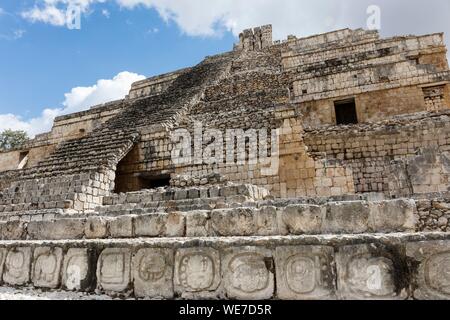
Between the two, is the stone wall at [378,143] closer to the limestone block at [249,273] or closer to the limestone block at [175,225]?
the limestone block at [175,225]

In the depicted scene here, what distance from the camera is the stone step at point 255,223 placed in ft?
8.07

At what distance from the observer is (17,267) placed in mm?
3080

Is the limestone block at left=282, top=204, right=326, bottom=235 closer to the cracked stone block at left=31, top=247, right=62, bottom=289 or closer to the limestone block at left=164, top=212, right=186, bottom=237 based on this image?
the limestone block at left=164, top=212, right=186, bottom=237

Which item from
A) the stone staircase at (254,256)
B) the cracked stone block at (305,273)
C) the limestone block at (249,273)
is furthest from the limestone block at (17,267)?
the cracked stone block at (305,273)

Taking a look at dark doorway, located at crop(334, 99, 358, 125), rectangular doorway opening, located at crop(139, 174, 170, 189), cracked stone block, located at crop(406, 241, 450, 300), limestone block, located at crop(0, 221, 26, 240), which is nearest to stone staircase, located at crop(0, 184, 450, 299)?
cracked stone block, located at crop(406, 241, 450, 300)

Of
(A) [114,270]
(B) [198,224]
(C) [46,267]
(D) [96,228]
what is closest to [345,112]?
(B) [198,224]

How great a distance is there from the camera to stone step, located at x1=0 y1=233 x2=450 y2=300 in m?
1.90

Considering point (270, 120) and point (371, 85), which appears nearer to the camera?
point (270, 120)

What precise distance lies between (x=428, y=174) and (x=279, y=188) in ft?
11.4

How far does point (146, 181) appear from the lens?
10.1 metres

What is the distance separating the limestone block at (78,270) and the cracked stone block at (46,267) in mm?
95
